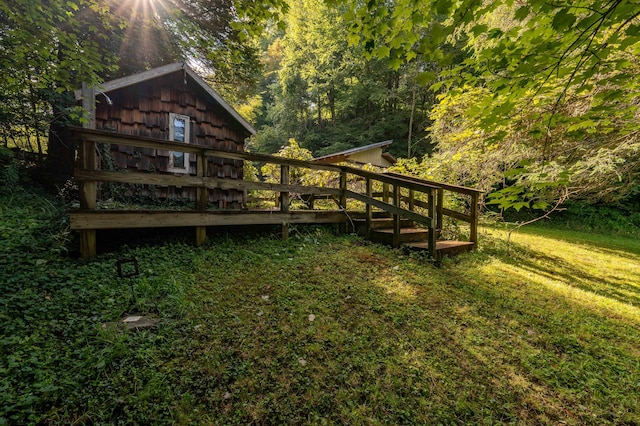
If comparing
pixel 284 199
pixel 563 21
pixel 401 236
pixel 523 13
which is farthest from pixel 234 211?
pixel 563 21

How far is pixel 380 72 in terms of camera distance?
23438 millimetres

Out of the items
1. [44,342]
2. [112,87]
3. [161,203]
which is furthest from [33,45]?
[44,342]

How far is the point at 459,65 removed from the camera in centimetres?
280

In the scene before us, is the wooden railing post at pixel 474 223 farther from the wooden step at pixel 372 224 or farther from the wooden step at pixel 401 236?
the wooden step at pixel 372 224

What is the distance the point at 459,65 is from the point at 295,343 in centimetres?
304

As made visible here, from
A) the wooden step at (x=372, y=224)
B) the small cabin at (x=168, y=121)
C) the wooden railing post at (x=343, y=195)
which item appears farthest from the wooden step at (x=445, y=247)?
the small cabin at (x=168, y=121)

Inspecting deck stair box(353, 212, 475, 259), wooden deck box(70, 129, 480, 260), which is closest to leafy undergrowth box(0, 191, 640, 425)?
wooden deck box(70, 129, 480, 260)

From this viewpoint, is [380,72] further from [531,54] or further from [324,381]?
[324,381]

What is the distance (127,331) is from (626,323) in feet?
16.6

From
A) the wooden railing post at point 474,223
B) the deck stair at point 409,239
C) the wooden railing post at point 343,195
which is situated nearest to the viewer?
the deck stair at point 409,239

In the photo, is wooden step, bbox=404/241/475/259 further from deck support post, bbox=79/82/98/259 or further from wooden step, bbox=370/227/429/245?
deck support post, bbox=79/82/98/259

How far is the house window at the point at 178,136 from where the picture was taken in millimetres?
7525

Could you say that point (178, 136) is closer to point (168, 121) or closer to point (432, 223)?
point (168, 121)

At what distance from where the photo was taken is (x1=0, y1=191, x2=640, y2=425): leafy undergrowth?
1.85m
